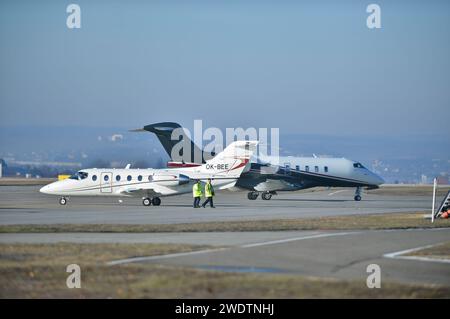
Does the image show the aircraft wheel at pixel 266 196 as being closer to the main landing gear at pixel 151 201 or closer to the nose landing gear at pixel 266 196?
the nose landing gear at pixel 266 196

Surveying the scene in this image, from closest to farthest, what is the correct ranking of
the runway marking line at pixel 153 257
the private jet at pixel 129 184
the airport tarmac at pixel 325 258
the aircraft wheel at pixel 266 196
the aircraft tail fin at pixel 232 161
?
the airport tarmac at pixel 325 258
the runway marking line at pixel 153 257
the private jet at pixel 129 184
the aircraft tail fin at pixel 232 161
the aircraft wheel at pixel 266 196

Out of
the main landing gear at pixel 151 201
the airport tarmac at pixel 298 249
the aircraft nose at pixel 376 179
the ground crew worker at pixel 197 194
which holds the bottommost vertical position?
the aircraft nose at pixel 376 179

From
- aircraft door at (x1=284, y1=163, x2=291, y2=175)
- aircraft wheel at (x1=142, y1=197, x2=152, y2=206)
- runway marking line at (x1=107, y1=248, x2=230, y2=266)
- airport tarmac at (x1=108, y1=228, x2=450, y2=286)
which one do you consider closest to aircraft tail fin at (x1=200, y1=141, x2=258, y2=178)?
aircraft wheel at (x1=142, y1=197, x2=152, y2=206)

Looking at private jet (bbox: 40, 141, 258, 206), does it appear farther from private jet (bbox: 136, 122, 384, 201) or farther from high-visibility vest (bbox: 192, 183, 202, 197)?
private jet (bbox: 136, 122, 384, 201)

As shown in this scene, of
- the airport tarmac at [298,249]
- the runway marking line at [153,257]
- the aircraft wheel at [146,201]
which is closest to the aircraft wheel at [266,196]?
the aircraft wheel at [146,201]

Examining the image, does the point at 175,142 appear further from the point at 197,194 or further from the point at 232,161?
the point at 197,194

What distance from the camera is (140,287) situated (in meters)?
13.3

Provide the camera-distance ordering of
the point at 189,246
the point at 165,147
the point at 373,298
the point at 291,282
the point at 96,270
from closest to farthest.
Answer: the point at 373,298 < the point at 291,282 < the point at 96,270 < the point at 189,246 < the point at 165,147

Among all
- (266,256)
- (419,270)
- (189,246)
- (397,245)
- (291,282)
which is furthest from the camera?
(397,245)

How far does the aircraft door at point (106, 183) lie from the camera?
46.7 metres

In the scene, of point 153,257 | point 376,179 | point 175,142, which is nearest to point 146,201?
point 175,142
